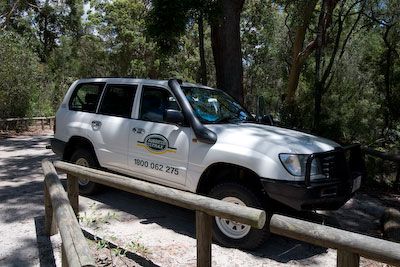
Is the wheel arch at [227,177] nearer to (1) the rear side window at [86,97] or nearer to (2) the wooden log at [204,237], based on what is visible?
(2) the wooden log at [204,237]

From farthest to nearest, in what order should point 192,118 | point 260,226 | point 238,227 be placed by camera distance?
point 192,118
point 238,227
point 260,226

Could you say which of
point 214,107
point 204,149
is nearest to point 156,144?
point 204,149

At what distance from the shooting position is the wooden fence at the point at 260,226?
8.69 ft

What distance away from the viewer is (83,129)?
7.01m

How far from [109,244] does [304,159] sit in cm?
251

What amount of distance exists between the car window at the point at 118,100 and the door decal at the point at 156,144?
64 centimetres

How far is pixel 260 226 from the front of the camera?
3404 mm

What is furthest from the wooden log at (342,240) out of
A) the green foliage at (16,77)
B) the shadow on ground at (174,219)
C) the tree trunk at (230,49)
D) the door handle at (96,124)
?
the green foliage at (16,77)

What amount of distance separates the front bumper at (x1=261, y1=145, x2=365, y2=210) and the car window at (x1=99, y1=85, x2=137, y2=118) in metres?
2.69

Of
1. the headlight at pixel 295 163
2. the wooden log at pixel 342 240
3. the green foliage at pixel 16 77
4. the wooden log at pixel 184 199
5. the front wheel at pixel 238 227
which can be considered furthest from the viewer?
the green foliage at pixel 16 77

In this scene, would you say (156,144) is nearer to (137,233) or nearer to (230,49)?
(137,233)

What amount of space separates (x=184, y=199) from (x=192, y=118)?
1673 mm

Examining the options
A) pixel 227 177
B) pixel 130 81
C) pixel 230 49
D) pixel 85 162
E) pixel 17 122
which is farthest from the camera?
pixel 17 122

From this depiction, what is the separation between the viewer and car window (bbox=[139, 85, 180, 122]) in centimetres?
604
